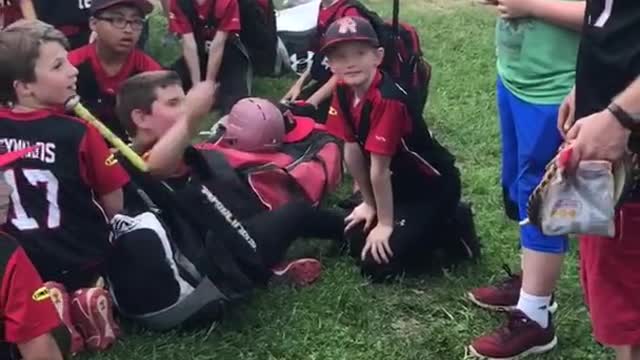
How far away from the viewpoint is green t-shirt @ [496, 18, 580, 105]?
321 centimetres

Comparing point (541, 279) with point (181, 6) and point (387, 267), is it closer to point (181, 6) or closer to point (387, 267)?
point (387, 267)

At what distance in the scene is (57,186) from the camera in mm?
3555

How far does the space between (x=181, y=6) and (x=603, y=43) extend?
4237 mm

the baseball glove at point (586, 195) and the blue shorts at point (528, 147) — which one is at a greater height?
the baseball glove at point (586, 195)

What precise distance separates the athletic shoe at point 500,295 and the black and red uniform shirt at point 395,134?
0.45 m

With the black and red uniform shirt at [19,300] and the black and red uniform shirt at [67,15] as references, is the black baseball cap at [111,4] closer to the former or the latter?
the black and red uniform shirt at [67,15]

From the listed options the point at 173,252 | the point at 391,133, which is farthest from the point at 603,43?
the point at 173,252

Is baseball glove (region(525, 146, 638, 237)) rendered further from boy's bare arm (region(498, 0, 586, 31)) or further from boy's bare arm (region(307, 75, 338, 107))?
boy's bare arm (region(307, 75, 338, 107))

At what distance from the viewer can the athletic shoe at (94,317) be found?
11.9ft

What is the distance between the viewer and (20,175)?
3.51m

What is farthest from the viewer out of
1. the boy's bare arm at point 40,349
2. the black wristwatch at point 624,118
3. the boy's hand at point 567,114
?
the boy's bare arm at point 40,349

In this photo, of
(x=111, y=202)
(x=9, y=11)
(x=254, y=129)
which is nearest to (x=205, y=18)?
(x=9, y=11)

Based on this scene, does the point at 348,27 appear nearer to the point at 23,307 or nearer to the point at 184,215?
the point at 184,215

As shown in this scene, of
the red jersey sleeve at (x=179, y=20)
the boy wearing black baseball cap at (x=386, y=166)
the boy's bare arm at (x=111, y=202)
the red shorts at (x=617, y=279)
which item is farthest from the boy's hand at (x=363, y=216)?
the red jersey sleeve at (x=179, y=20)
